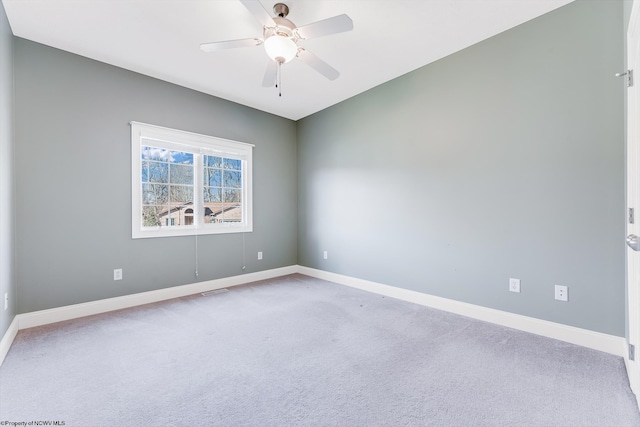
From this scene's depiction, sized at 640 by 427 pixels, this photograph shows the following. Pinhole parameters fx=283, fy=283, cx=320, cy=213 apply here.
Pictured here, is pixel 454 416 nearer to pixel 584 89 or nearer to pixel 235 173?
pixel 584 89

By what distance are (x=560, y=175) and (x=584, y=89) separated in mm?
674

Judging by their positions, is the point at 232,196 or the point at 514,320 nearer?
the point at 514,320

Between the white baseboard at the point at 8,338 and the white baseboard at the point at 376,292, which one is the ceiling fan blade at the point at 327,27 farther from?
the white baseboard at the point at 8,338

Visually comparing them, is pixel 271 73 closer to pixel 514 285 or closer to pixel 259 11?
pixel 259 11

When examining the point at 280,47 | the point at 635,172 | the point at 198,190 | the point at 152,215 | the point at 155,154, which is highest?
the point at 280,47

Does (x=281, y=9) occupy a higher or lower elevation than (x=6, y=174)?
higher

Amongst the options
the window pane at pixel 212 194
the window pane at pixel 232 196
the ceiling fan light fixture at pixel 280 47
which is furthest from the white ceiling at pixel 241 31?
the window pane at pixel 232 196

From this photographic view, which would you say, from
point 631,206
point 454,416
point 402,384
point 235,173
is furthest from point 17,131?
point 631,206

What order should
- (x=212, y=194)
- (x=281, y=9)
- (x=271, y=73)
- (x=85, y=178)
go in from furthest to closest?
(x=212, y=194)
(x=85, y=178)
(x=271, y=73)
(x=281, y=9)

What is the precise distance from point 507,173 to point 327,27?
2025 mm

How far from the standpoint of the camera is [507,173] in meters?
2.61

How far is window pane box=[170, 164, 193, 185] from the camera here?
3574mm

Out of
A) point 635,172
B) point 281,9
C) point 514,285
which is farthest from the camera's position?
point 514,285

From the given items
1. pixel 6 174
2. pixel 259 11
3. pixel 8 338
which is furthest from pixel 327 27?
pixel 8 338
